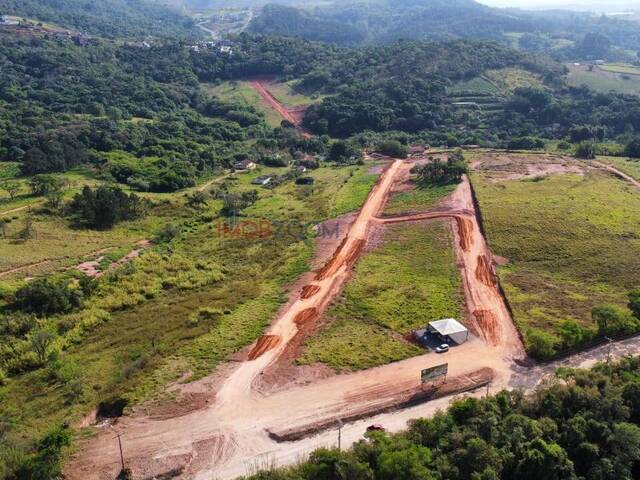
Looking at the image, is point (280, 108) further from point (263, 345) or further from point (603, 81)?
point (263, 345)

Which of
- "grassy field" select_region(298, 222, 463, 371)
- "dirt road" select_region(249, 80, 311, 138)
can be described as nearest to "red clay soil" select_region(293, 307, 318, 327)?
"grassy field" select_region(298, 222, 463, 371)

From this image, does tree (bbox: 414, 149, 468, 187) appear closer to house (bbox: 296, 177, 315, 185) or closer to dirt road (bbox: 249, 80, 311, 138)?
house (bbox: 296, 177, 315, 185)

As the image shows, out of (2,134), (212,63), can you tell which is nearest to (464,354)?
(2,134)

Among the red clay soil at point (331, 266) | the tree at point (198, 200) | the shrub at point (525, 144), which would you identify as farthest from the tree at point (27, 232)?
the shrub at point (525, 144)

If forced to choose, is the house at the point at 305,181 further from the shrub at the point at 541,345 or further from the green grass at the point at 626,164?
the shrub at the point at 541,345

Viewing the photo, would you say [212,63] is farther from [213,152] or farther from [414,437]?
[414,437]

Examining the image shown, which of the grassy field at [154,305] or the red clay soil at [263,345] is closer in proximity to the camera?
the grassy field at [154,305]
